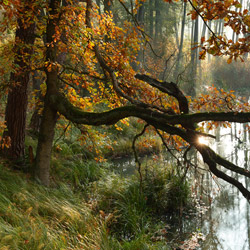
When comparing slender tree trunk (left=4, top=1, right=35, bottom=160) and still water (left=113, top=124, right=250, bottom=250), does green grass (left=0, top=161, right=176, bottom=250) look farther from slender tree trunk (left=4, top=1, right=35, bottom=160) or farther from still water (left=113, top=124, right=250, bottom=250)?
still water (left=113, top=124, right=250, bottom=250)

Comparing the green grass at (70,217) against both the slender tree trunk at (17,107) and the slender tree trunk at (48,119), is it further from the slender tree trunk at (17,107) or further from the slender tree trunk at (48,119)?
the slender tree trunk at (17,107)

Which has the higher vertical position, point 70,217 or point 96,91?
Result: point 96,91

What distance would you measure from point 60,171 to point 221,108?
12.3ft

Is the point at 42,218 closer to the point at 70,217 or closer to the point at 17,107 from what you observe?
the point at 70,217

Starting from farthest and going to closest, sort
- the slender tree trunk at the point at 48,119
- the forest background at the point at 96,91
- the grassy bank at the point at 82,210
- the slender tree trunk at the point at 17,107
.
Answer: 1. the slender tree trunk at the point at 17,107
2. the slender tree trunk at the point at 48,119
3. the grassy bank at the point at 82,210
4. the forest background at the point at 96,91

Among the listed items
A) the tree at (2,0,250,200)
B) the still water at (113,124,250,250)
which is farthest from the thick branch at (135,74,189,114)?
the still water at (113,124,250,250)

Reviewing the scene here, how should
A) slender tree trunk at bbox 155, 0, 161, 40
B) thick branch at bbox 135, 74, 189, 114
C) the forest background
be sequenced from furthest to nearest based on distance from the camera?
slender tree trunk at bbox 155, 0, 161, 40 < thick branch at bbox 135, 74, 189, 114 < the forest background

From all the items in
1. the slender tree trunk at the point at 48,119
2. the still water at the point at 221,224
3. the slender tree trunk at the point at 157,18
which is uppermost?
the slender tree trunk at the point at 157,18

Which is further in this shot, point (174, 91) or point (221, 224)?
point (221, 224)

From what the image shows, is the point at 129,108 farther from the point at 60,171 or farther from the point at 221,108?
the point at 60,171

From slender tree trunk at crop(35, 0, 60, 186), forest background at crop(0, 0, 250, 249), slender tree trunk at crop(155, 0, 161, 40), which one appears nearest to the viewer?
forest background at crop(0, 0, 250, 249)

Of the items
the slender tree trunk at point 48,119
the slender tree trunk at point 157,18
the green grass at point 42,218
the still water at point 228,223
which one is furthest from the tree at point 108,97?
the slender tree trunk at point 157,18

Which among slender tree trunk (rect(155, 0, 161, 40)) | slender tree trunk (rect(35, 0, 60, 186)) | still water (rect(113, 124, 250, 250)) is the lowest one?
still water (rect(113, 124, 250, 250))

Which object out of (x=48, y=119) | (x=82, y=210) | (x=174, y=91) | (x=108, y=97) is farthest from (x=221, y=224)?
(x=48, y=119)
